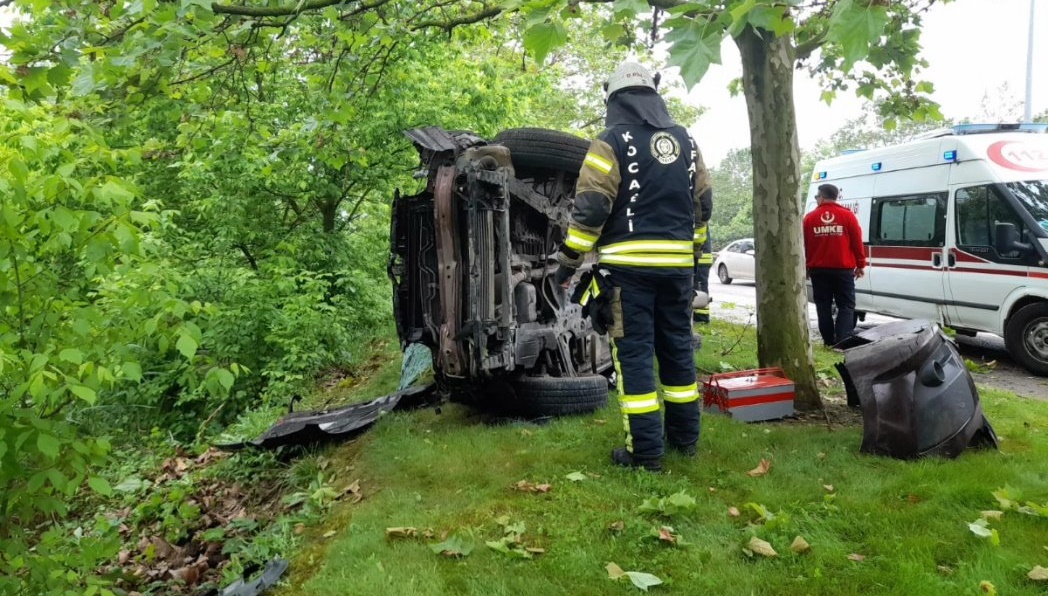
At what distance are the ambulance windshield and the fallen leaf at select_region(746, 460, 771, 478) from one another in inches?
206

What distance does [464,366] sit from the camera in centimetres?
475

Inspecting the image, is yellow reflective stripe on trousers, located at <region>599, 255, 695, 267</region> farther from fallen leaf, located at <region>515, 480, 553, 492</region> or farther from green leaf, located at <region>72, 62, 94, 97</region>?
green leaf, located at <region>72, 62, 94, 97</region>

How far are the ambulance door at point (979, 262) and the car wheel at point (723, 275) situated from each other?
1331 cm

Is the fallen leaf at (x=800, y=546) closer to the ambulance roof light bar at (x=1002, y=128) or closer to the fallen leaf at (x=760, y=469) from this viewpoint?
the fallen leaf at (x=760, y=469)

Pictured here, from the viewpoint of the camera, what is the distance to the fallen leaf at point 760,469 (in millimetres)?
3949

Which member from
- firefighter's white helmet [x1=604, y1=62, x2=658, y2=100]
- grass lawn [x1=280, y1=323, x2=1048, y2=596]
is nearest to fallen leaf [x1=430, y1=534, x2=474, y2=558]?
grass lawn [x1=280, y1=323, x2=1048, y2=596]

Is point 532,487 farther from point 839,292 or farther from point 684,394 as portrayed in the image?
point 839,292

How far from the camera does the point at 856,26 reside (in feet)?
6.84

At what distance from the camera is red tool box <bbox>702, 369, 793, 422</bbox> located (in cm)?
495

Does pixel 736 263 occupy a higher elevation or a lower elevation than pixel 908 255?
lower

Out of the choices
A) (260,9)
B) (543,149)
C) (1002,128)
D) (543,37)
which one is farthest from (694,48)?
(1002,128)

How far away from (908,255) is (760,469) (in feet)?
20.5

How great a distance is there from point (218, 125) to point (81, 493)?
393 cm

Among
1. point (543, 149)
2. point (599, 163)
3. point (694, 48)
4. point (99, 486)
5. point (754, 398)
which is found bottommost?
point (754, 398)
